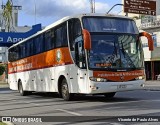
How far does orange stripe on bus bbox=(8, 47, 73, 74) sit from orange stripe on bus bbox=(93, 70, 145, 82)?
5.93 feet

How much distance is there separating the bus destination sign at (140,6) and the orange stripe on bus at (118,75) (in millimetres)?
30591

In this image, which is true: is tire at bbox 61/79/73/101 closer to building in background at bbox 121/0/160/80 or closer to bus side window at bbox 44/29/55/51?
bus side window at bbox 44/29/55/51

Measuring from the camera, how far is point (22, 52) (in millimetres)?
26828

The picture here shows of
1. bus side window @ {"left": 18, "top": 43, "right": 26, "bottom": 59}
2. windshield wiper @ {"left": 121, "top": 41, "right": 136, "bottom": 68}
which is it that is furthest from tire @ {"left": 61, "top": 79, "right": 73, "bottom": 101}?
bus side window @ {"left": 18, "top": 43, "right": 26, "bottom": 59}

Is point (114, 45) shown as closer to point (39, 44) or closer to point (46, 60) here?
point (46, 60)

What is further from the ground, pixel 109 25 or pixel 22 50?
pixel 109 25

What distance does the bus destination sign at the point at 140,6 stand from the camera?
155 feet

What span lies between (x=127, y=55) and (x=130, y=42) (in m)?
0.65

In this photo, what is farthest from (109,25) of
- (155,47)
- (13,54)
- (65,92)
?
(155,47)

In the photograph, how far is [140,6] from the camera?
158ft

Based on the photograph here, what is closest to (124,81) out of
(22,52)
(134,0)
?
(22,52)

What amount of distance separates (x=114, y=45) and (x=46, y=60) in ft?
18.0

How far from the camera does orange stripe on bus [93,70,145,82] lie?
16.4 meters

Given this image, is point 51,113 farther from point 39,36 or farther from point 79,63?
point 39,36
